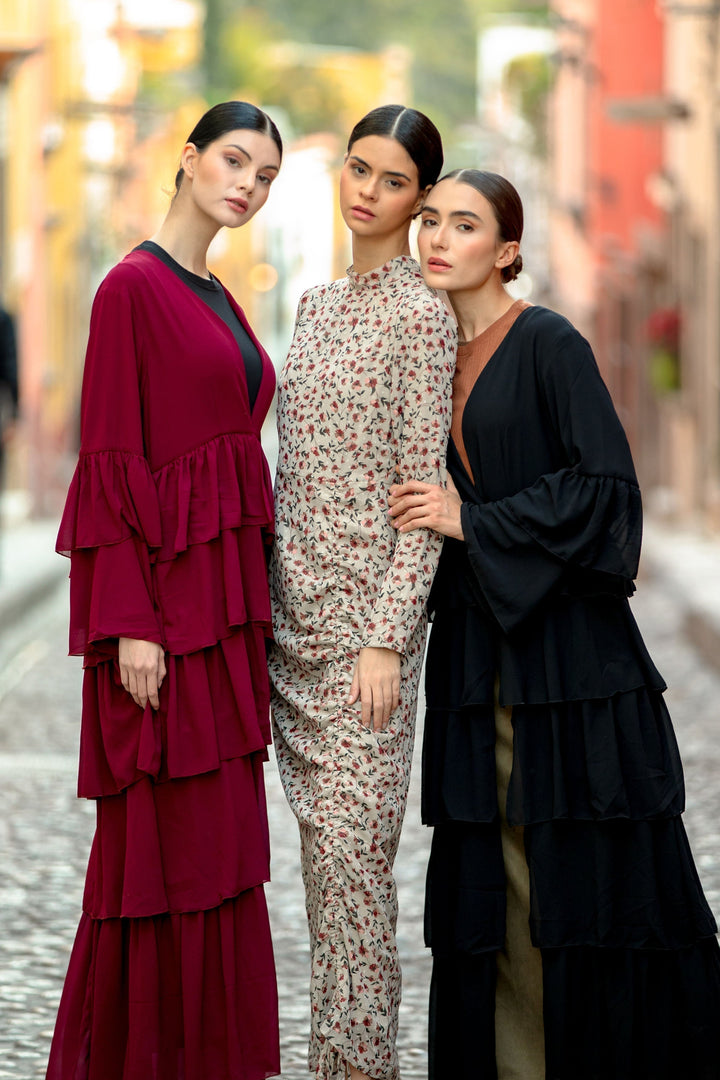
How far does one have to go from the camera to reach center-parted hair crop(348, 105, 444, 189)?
137 inches

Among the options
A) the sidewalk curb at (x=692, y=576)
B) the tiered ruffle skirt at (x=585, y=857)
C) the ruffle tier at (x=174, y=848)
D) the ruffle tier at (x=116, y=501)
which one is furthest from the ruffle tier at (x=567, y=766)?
the sidewalk curb at (x=692, y=576)

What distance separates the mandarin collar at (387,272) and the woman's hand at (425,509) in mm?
378

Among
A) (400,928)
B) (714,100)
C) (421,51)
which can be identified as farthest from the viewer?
(421,51)

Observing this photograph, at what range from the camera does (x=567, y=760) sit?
348 cm

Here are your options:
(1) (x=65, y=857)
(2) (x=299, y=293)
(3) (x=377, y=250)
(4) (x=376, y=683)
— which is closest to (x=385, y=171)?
(3) (x=377, y=250)

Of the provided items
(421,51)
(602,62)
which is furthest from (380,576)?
(421,51)

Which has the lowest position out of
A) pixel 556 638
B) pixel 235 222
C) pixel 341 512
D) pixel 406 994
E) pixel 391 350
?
pixel 406 994

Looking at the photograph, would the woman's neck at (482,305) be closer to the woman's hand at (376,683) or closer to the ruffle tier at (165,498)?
the ruffle tier at (165,498)

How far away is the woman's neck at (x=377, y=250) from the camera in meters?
3.56

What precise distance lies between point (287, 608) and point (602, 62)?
72.0ft

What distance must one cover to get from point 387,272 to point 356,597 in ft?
1.93

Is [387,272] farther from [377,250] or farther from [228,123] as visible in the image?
[228,123]

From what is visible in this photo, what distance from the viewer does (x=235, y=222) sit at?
3.50 m

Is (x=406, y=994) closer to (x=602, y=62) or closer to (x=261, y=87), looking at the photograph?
(x=602, y=62)
